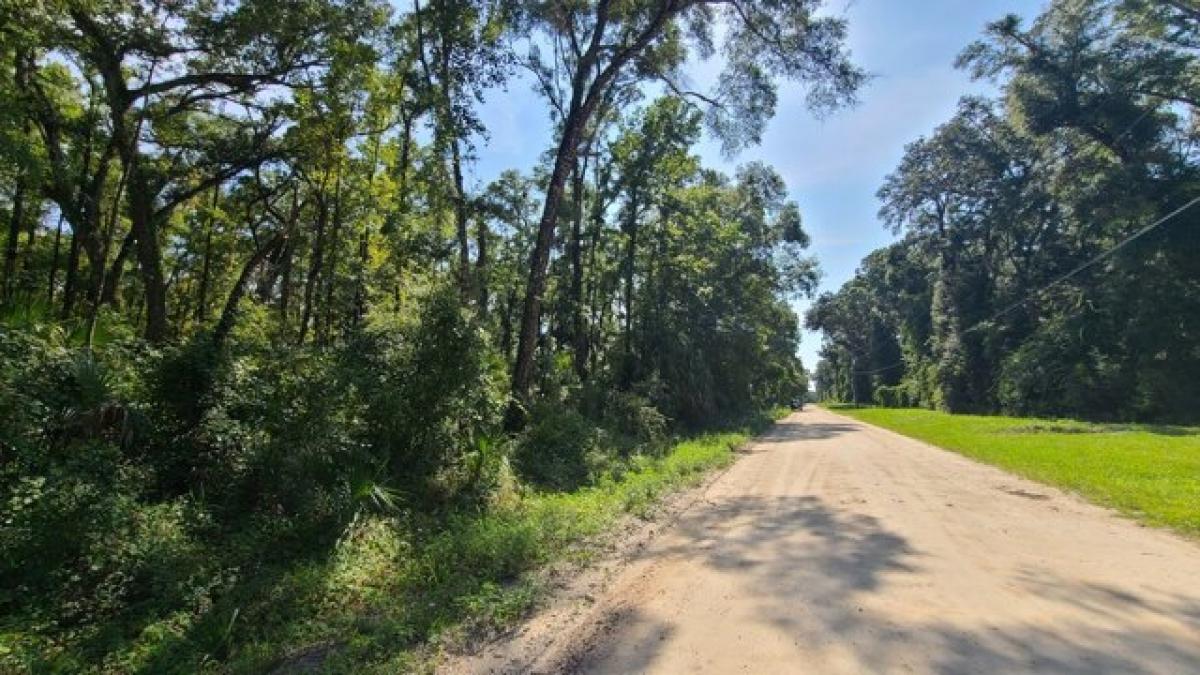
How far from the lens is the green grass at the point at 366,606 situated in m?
4.34

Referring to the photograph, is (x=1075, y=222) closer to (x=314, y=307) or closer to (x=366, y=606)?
(x=314, y=307)

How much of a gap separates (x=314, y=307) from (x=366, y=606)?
602 inches

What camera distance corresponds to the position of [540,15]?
15.1 meters

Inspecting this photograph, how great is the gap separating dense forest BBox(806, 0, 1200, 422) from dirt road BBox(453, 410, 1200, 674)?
20.9 m

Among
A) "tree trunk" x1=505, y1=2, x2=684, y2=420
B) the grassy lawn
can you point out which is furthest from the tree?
the grassy lawn

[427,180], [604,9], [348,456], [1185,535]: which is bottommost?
[1185,535]

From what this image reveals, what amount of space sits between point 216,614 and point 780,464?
1304 centimetres

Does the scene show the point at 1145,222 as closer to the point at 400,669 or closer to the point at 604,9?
the point at 604,9

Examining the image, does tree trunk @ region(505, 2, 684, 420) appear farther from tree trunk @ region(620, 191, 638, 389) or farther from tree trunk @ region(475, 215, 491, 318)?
tree trunk @ region(620, 191, 638, 389)

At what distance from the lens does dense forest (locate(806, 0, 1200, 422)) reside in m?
28.4

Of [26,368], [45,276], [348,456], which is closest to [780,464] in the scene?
[348,456]

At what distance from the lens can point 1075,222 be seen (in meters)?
37.6

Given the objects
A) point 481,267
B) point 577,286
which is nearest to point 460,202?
point 481,267

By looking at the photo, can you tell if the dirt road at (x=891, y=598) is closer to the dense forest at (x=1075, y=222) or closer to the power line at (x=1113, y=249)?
the power line at (x=1113, y=249)
